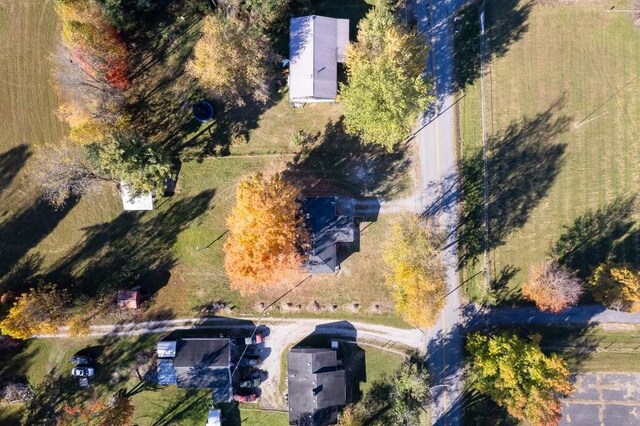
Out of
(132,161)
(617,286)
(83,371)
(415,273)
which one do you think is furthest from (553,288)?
(83,371)

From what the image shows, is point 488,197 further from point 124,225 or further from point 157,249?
point 124,225

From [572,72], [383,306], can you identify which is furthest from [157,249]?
[572,72]

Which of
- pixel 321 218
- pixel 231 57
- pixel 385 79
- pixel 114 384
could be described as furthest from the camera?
pixel 114 384

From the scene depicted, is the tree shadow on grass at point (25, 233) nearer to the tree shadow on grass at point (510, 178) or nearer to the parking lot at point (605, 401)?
the tree shadow on grass at point (510, 178)

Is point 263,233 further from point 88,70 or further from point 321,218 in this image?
point 88,70

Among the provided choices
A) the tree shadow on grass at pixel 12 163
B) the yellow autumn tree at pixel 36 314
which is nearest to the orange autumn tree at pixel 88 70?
the tree shadow on grass at pixel 12 163

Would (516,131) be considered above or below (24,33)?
below

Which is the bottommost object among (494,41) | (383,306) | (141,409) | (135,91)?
Answer: (141,409)
